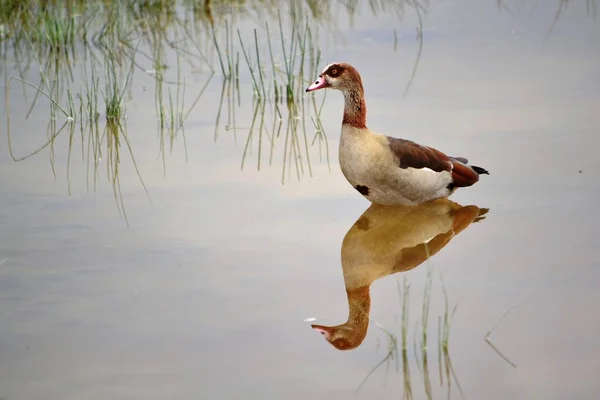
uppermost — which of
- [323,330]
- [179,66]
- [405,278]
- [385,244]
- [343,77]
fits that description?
[343,77]

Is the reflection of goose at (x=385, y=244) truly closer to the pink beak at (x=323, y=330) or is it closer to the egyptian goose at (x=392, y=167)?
the pink beak at (x=323, y=330)

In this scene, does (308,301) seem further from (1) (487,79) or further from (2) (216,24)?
(2) (216,24)

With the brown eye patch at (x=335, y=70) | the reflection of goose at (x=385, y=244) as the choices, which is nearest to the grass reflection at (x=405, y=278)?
the reflection of goose at (x=385, y=244)

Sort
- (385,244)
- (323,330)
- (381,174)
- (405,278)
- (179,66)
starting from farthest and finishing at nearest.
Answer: (179,66), (381,174), (385,244), (405,278), (323,330)

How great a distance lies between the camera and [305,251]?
7.01m

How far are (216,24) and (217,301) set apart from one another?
22.8 ft

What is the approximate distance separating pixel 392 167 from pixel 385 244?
0.84 metres

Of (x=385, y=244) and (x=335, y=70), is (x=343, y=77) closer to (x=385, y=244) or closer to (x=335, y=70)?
(x=335, y=70)

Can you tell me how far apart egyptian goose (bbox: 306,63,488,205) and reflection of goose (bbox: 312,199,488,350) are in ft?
0.43

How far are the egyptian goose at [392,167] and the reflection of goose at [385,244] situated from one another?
13 cm

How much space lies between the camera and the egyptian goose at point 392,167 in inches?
311

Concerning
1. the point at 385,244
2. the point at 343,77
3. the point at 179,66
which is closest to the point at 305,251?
the point at 385,244

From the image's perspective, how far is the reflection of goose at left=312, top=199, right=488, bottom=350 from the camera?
5.85 metres

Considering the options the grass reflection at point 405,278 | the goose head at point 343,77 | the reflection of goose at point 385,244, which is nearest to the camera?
the grass reflection at point 405,278
